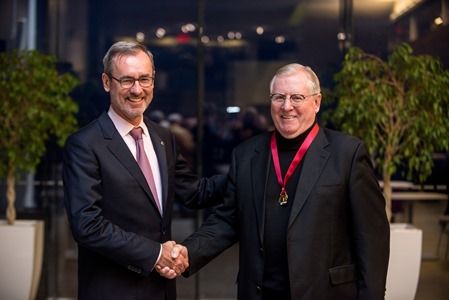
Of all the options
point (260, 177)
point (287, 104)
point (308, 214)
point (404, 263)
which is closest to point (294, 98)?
point (287, 104)

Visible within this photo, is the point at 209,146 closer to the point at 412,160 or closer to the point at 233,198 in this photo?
the point at 412,160

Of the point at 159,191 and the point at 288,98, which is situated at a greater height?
the point at 288,98

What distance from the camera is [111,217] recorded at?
302cm

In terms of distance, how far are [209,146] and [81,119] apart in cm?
117

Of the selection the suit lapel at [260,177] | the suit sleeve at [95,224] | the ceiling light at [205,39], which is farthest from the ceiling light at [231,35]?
the suit sleeve at [95,224]

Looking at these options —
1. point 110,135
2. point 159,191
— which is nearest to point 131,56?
point 110,135

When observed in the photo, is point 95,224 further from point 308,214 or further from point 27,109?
point 27,109

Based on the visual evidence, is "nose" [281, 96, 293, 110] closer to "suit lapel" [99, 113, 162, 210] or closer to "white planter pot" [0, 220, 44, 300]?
"suit lapel" [99, 113, 162, 210]

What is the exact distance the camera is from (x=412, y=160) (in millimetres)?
5527

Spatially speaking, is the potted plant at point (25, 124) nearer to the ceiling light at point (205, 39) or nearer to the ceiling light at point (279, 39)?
the ceiling light at point (205, 39)

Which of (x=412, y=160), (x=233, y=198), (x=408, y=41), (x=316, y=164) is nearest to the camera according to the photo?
(x=316, y=164)

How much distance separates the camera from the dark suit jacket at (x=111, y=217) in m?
2.94

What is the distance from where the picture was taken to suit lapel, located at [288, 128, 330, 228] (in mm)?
2916

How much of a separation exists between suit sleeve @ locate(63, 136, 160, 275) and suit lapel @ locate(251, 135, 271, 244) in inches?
17.1
